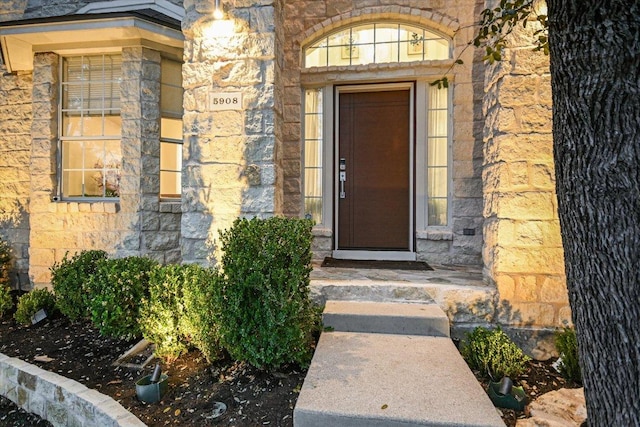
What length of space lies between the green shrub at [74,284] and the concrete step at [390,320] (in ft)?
7.84

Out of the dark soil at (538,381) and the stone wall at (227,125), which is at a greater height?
the stone wall at (227,125)

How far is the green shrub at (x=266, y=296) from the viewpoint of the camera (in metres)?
2.34

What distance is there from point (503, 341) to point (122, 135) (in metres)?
4.54

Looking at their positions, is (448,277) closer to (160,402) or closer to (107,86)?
(160,402)

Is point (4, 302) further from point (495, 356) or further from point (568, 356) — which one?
point (568, 356)

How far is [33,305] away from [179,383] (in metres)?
2.44

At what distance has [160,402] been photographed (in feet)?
7.41

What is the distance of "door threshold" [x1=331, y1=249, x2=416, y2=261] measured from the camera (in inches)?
171

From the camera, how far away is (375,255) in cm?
442

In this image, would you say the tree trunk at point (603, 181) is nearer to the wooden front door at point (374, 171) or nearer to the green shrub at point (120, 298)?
the green shrub at point (120, 298)

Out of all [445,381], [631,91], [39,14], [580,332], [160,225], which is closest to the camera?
[631,91]

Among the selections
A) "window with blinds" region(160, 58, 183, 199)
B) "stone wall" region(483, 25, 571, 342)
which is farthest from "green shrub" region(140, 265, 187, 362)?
"stone wall" region(483, 25, 571, 342)

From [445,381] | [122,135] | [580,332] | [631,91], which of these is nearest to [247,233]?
[445,381]

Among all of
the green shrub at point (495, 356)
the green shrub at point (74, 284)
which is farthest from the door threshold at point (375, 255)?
the green shrub at point (74, 284)
